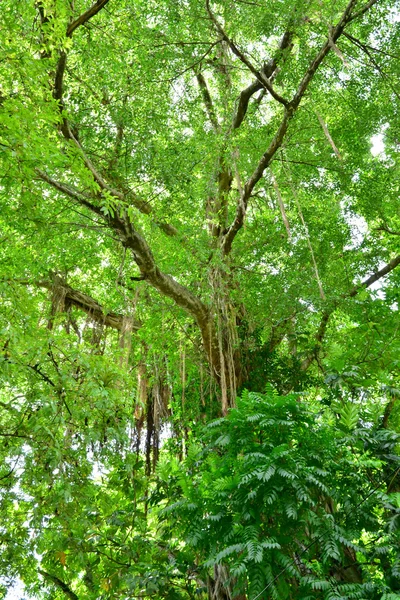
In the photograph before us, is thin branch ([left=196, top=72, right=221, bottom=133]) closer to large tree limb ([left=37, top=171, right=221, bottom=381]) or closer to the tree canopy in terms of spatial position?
the tree canopy

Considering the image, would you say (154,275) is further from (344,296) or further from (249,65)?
(344,296)

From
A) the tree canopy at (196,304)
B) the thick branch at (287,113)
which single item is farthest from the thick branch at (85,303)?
the thick branch at (287,113)

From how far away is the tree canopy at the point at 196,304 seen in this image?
2418mm

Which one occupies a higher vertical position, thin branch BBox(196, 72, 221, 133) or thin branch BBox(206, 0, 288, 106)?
thin branch BBox(196, 72, 221, 133)

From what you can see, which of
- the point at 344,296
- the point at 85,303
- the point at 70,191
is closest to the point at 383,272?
the point at 344,296

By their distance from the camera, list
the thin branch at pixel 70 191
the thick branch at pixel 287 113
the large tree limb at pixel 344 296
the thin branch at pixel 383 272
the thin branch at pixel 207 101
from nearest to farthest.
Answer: the thin branch at pixel 70 191
the thick branch at pixel 287 113
the large tree limb at pixel 344 296
the thin branch at pixel 383 272
the thin branch at pixel 207 101

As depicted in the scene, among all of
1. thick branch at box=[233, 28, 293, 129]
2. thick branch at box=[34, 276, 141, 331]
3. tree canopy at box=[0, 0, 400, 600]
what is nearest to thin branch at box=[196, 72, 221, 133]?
tree canopy at box=[0, 0, 400, 600]

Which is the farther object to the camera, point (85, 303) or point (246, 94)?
point (85, 303)

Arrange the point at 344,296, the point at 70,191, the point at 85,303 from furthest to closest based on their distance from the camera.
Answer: the point at 85,303 < the point at 344,296 < the point at 70,191

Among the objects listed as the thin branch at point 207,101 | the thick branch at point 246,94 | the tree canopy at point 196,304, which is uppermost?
the thin branch at point 207,101

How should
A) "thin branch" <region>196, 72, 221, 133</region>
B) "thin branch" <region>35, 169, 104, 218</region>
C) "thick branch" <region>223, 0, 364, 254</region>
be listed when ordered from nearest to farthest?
"thin branch" <region>35, 169, 104, 218</region> < "thick branch" <region>223, 0, 364, 254</region> < "thin branch" <region>196, 72, 221, 133</region>

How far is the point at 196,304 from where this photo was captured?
4520mm

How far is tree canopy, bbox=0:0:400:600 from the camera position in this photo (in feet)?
7.93

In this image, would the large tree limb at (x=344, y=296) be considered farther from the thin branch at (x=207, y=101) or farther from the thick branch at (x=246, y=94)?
the thin branch at (x=207, y=101)
